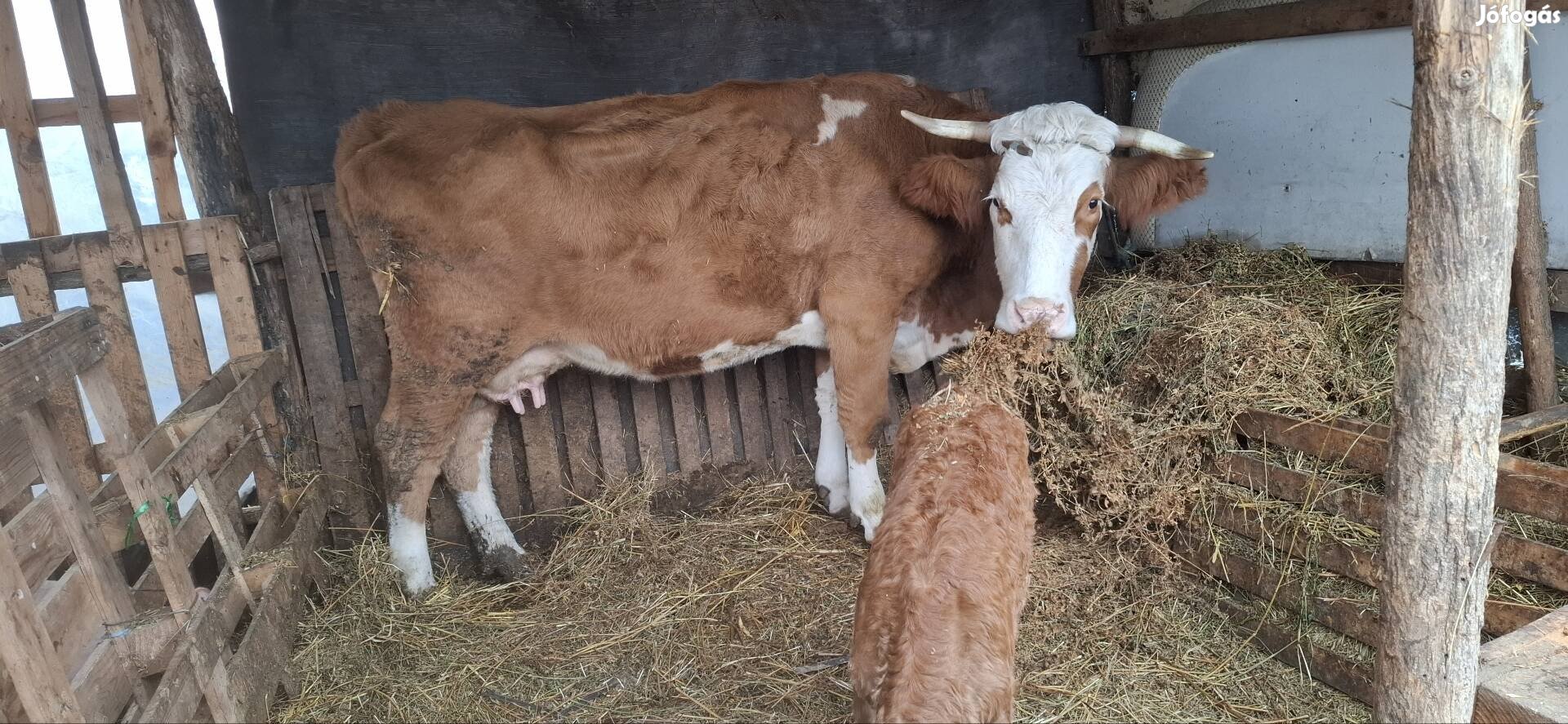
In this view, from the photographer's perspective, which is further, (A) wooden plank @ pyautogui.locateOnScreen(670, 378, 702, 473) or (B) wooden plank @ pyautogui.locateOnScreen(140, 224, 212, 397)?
(A) wooden plank @ pyautogui.locateOnScreen(670, 378, 702, 473)

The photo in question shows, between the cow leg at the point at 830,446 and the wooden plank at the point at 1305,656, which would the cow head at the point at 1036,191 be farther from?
the wooden plank at the point at 1305,656

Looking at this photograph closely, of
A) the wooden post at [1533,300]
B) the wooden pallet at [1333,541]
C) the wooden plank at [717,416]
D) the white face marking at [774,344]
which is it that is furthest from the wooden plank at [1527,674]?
Result: the wooden plank at [717,416]

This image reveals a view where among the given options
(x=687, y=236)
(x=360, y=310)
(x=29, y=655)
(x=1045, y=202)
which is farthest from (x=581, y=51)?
(x=29, y=655)

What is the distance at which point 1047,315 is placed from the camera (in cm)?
446

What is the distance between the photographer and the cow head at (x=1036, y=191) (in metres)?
4.53

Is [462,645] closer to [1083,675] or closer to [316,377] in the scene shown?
[316,377]

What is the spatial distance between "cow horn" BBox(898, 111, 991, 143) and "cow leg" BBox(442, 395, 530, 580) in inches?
111

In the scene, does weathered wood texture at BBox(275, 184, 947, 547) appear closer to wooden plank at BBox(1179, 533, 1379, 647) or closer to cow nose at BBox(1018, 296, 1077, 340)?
cow nose at BBox(1018, 296, 1077, 340)

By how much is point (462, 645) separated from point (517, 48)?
10.8 ft

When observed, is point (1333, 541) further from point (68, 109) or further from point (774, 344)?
point (68, 109)

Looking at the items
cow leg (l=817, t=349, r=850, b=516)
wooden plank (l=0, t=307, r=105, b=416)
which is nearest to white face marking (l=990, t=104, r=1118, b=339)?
cow leg (l=817, t=349, r=850, b=516)

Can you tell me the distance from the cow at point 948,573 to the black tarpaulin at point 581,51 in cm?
316

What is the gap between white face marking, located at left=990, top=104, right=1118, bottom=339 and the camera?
451cm

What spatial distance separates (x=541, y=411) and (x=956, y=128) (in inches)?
112
